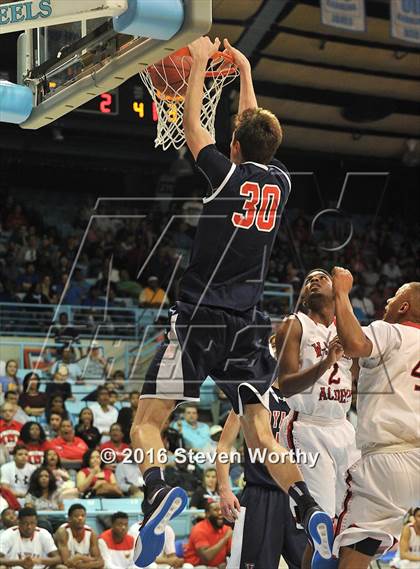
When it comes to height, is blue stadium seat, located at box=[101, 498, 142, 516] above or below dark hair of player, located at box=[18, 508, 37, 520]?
below

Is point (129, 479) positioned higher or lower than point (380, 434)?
lower

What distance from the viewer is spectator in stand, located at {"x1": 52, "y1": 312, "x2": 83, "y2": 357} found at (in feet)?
42.3

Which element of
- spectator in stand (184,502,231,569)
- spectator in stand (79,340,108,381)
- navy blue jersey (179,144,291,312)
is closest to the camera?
navy blue jersey (179,144,291,312)

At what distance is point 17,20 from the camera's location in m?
4.38

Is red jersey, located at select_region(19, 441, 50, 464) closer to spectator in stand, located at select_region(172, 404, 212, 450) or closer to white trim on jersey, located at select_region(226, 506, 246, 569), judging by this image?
spectator in stand, located at select_region(172, 404, 212, 450)

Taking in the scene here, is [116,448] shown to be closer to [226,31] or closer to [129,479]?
[129,479]

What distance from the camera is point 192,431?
11.3 m

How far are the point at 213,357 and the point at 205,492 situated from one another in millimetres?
5490

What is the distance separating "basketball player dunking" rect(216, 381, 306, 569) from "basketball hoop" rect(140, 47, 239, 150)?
1738mm

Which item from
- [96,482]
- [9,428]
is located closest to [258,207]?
[96,482]

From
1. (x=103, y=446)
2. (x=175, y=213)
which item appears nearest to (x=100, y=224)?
(x=175, y=213)

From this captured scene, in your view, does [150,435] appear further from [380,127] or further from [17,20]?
[380,127]

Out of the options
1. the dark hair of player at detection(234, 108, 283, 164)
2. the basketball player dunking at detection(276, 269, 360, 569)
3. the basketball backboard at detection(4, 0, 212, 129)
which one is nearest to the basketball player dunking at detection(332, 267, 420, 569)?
the dark hair of player at detection(234, 108, 283, 164)

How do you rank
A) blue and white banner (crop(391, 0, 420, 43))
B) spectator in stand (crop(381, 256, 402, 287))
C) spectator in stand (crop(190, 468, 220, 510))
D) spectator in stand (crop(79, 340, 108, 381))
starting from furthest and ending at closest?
spectator in stand (crop(381, 256, 402, 287)) < blue and white banner (crop(391, 0, 420, 43)) < spectator in stand (crop(79, 340, 108, 381)) < spectator in stand (crop(190, 468, 220, 510))
